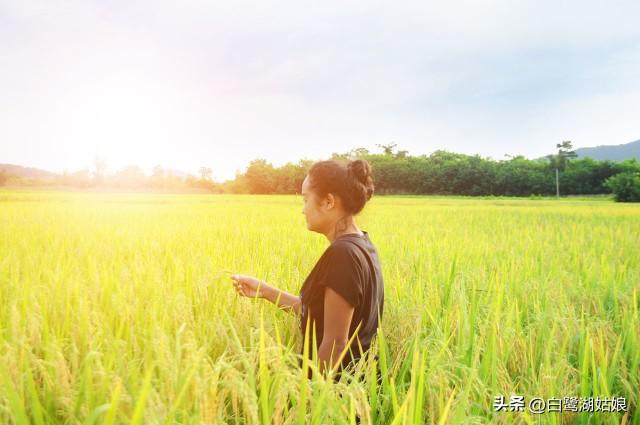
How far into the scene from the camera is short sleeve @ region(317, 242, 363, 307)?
5.30 ft

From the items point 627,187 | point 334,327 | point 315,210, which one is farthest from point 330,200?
point 627,187

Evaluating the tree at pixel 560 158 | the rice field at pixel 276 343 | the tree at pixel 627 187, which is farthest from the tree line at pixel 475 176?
the rice field at pixel 276 343

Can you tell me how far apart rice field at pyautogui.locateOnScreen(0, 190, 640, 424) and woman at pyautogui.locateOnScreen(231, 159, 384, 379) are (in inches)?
5.4

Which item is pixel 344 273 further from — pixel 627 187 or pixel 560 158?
pixel 560 158

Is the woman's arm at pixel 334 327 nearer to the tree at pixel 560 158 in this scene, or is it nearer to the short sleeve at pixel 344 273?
the short sleeve at pixel 344 273

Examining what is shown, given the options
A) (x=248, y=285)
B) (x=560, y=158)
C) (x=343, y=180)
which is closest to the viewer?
(x=343, y=180)

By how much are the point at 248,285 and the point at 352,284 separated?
2.06 ft

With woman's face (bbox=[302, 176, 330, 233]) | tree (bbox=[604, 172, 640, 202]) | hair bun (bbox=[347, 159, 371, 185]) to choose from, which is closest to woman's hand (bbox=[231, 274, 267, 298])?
woman's face (bbox=[302, 176, 330, 233])

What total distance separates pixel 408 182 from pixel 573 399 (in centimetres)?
5359

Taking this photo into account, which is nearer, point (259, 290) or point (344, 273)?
point (344, 273)

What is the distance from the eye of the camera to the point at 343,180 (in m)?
1.81

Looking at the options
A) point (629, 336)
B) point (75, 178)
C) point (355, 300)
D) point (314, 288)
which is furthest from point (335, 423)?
point (75, 178)

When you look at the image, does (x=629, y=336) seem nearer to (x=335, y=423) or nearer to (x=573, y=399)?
(x=573, y=399)

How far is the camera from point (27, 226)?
6.34 m
